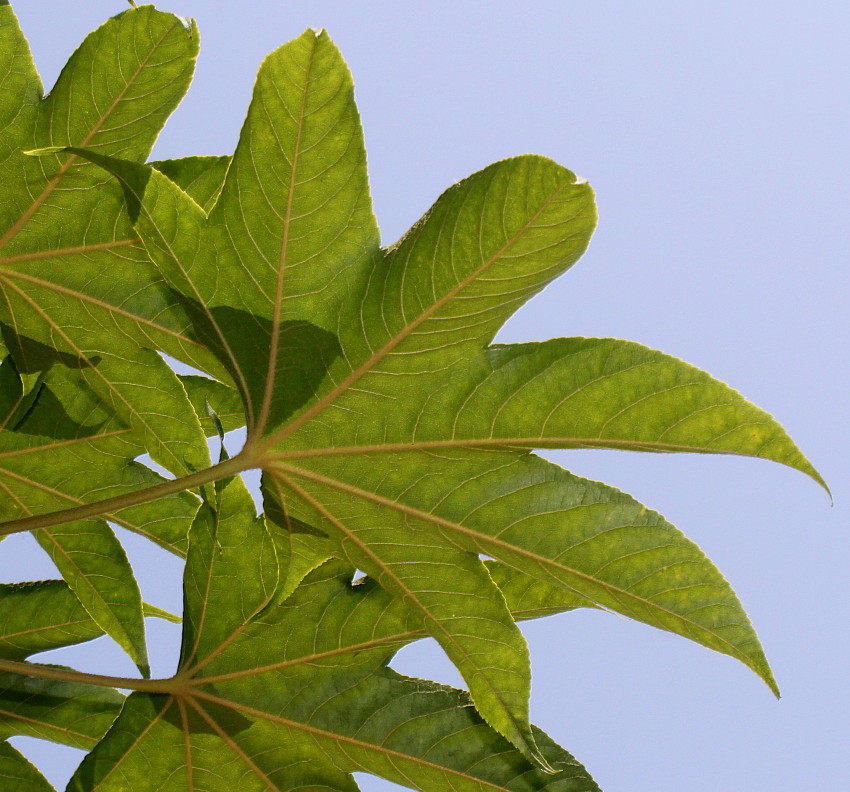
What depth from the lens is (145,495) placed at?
44.9 inches

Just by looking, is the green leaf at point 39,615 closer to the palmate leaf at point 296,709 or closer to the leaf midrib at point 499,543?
the palmate leaf at point 296,709

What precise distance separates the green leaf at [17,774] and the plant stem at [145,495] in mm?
556

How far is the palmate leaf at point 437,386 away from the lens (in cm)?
100

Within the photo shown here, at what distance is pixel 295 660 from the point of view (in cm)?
136

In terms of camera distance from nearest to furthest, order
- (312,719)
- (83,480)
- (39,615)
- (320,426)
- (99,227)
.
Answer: (320,426) < (99,227) < (312,719) < (83,480) < (39,615)

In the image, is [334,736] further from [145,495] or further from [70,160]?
[70,160]

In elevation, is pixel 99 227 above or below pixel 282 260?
above

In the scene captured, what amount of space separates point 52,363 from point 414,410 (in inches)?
24.8

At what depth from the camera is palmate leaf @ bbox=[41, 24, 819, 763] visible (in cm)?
100

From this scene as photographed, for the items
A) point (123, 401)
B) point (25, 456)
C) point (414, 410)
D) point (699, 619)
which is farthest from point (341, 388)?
point (25, 456)

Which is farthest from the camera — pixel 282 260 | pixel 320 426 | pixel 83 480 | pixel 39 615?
pixel 39 615

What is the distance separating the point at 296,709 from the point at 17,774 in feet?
A: 1.79

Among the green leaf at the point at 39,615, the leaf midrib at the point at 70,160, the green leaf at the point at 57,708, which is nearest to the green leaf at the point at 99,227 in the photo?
the leaf midrib at the point at 70,160

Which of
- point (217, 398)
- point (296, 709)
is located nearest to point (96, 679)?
point (296, 709)
